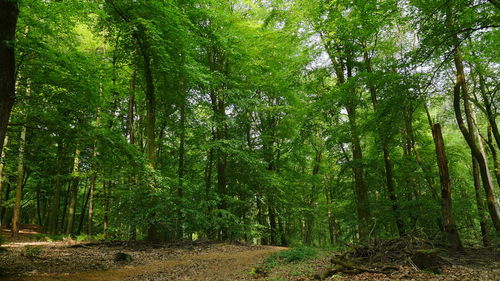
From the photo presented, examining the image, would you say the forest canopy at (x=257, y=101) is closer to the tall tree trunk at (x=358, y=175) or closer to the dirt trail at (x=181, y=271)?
the tall tree trunk at (x=358, y=175)

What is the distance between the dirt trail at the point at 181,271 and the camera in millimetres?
7642

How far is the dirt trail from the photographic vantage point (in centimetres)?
764

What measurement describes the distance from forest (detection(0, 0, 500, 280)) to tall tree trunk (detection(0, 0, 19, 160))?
0.02 meters

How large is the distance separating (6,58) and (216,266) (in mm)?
8067

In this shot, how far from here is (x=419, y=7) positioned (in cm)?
793

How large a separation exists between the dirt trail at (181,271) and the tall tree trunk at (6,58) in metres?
3.75

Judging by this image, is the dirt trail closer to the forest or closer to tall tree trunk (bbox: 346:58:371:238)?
the forest

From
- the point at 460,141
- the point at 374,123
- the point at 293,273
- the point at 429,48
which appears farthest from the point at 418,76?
the point at 460,141

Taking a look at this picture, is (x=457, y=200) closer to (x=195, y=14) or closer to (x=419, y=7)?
(x=419, y=7)

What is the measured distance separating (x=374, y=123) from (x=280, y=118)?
38.8ft

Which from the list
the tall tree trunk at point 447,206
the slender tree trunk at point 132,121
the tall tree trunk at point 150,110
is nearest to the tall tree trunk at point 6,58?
the slender tree trunk at point 132,121

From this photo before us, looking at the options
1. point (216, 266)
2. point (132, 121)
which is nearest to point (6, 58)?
point (216, 266)

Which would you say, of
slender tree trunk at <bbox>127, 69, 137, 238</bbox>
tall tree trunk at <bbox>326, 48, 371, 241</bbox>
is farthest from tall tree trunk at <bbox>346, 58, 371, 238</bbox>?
slender tree trunk at <bbox>127, 69, 137, 238</bbox>

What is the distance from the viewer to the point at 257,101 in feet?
56.6
